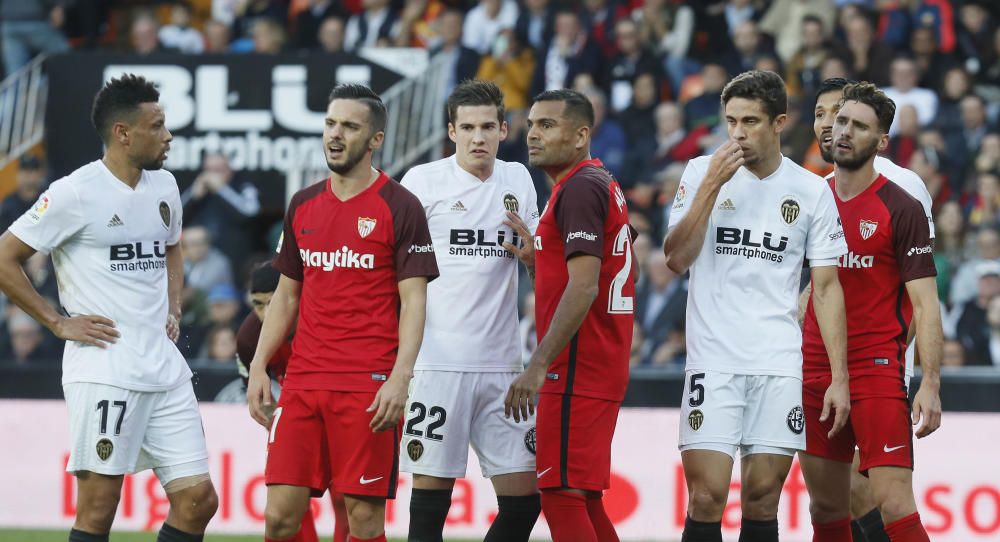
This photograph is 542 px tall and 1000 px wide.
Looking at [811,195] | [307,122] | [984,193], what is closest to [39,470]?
[307,122]

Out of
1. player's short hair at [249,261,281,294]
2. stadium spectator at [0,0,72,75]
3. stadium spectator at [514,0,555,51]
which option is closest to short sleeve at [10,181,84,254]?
player's short hair at [249,261,281,294]

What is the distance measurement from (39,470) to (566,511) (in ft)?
20.4

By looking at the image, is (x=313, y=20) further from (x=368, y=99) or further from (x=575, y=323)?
(x=575, y=323)

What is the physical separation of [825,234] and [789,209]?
0.21m

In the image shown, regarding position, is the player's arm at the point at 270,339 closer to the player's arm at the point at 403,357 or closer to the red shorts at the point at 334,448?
the red shorts at the point at 334,448

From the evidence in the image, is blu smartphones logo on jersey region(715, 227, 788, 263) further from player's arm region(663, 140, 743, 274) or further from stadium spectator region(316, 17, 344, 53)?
stadium spectator region(316, 17, 344, 53)

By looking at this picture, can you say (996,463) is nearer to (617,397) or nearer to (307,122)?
(617,397)

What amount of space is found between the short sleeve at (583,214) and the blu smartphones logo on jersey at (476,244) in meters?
0.76

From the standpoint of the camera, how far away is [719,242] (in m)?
7.16

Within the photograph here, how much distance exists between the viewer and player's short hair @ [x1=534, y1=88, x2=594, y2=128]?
7.38 m

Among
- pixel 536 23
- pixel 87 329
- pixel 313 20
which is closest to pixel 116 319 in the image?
pixel 87 329

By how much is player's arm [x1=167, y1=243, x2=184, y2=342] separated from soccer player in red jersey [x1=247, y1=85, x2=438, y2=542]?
0.98 m

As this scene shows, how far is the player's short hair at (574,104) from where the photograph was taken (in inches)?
290

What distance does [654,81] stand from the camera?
1520 centimetres
